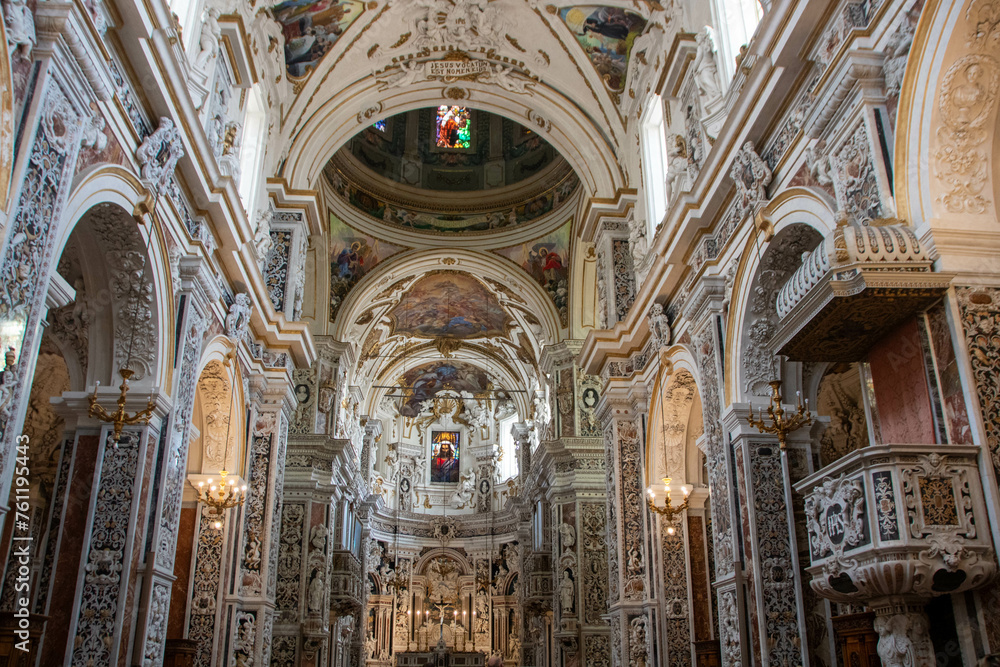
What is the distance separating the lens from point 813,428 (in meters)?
9.20

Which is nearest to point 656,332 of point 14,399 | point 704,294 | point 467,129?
point 704,294

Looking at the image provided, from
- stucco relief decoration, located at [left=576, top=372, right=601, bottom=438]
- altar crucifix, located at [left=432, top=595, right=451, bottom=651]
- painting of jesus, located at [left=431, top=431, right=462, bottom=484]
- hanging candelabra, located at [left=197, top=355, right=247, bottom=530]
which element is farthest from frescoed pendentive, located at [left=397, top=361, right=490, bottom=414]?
hanging candelabra, located at [left=197, top=355, right=247, bottom=530]

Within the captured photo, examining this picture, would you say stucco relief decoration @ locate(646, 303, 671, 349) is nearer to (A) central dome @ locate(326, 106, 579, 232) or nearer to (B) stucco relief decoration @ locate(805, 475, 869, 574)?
(B) stucco relief decoration @ locate(805, 475, 869, 574)

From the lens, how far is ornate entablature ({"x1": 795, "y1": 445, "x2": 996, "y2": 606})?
5.07 metres

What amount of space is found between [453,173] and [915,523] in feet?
63.4

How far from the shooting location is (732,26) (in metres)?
10.5

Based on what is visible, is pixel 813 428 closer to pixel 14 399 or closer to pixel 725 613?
pixel 725 613

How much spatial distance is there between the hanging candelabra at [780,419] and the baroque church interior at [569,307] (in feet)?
0.14

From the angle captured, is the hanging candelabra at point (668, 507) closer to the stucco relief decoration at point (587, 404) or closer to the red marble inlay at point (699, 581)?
the red marble inlay at point (699, 581)

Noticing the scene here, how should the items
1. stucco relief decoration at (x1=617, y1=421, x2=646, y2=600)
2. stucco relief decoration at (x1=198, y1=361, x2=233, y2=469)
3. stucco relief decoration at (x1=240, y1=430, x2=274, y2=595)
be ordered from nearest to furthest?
stucco relief decoration at (x1=198, y1=361, x2=233, y2=469) < stucco relief decoration at (x1=240, y1=430, x2=274, y2=595) < stucco relief decoration at (x1=617, y1=421, x2=646, y2=600)

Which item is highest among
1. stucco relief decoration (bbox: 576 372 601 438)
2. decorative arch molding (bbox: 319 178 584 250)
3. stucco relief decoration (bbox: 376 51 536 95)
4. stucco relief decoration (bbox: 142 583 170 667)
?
decorative arch molding (bbox: 319 178 584 250)

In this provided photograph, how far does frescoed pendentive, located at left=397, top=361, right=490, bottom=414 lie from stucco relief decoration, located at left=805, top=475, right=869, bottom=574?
83.0ft

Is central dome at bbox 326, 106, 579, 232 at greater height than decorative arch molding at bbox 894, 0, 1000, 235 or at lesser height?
greater

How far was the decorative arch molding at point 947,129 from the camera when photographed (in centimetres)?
596
